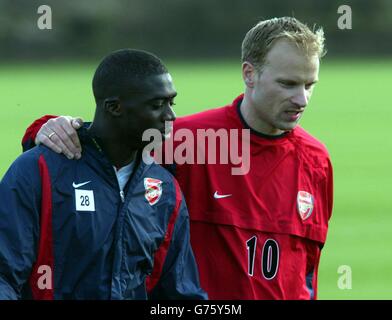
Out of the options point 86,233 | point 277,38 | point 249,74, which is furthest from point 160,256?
point 277,38

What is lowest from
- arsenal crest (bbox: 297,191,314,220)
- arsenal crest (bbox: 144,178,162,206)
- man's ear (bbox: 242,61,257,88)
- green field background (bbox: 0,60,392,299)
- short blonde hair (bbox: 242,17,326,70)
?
green field background (bbox: 0,60,392,299)

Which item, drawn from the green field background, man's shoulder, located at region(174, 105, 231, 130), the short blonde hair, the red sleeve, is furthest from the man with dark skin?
the green field background

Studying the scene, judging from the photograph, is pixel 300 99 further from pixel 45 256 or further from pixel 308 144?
pixel 45 256

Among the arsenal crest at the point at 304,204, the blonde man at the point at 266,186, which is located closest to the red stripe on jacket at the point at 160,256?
the blonde man at the point at 266,186

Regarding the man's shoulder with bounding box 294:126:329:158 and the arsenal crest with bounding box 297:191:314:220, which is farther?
the man's shoulder with bounding box 294:126:329:158

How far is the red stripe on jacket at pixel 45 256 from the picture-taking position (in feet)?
14.2

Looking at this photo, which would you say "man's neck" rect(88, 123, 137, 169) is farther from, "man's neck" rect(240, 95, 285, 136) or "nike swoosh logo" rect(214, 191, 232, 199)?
"man's neck" rect(240, 95, 285, 136)

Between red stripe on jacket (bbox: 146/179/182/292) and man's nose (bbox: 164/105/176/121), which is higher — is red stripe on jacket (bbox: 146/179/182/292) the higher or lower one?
the lower one

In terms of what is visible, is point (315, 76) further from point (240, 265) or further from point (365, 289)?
point (365, 289)

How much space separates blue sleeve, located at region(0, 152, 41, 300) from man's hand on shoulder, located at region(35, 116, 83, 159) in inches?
8.1

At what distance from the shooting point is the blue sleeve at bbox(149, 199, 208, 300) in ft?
15.1

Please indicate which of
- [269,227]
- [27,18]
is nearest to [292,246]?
[269,227]

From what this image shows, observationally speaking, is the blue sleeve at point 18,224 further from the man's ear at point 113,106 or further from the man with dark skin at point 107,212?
the man's ear at point 113,106
